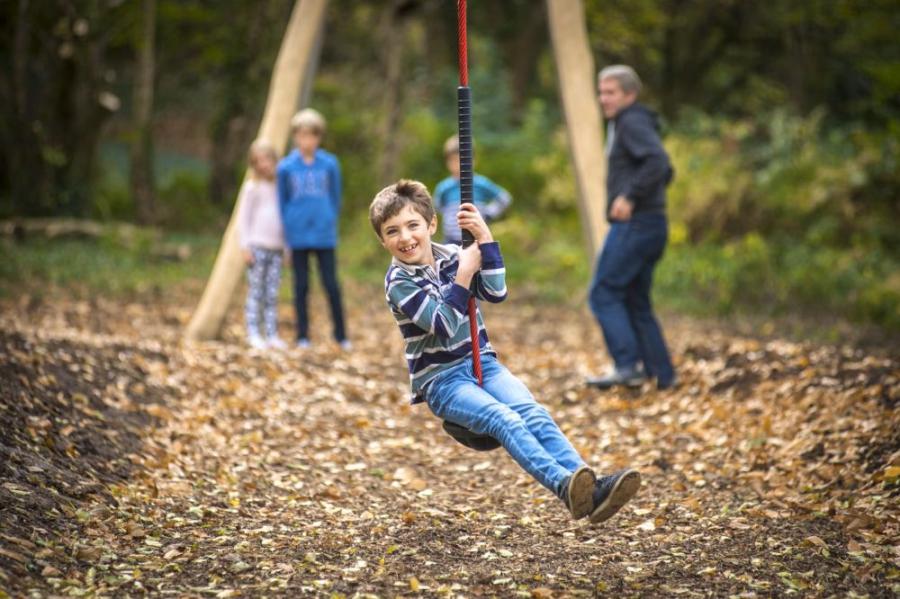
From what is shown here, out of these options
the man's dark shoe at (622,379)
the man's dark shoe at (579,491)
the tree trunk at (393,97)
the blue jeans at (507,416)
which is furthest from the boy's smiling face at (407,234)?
the tree trunk at (393,97)

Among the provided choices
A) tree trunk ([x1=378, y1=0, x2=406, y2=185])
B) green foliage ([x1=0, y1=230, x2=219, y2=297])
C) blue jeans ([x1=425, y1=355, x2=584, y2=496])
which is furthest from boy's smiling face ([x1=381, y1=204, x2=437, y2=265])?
tree trunk ([x1=378, y1=0, x2=406, y2=185])

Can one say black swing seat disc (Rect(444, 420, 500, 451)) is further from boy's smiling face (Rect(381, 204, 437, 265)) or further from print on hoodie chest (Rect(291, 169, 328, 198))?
print on hoodie chest (Rect(291, 169, 328, 198))

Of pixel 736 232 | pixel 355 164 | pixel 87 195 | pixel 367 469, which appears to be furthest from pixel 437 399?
pixel 355 164

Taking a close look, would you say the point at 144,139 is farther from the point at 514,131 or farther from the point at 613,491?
the point at 613,491

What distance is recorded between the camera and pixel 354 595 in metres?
3.80

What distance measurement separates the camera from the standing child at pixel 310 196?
8.62m

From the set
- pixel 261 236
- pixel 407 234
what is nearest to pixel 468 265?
pixel 407 234

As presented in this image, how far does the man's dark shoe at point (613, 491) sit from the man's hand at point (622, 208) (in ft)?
10.9

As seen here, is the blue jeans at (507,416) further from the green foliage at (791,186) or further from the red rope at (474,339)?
the green foliage at (791,186)

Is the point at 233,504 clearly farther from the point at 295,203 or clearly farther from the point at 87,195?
the point at 87,195

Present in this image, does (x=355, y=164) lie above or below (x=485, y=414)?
above

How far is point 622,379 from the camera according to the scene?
7441mm

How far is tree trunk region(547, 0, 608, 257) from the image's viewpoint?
338 inches

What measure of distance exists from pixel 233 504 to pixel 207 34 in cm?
1644
